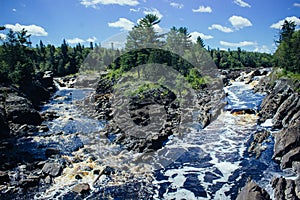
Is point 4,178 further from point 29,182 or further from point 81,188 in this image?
point 81,188

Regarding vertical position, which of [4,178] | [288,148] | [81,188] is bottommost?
[81,188]

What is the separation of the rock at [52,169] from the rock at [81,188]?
3.56 metres

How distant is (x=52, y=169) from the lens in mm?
23859

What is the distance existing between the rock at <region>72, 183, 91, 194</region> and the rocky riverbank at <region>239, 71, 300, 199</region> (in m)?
11.9

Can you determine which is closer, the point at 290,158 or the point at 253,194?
the point at 253,194

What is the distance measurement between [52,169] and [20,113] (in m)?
20.2

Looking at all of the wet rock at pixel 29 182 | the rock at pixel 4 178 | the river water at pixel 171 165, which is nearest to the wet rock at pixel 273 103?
the river water at pixel 171 165

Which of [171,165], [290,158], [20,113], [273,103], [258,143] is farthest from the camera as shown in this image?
[20,113]

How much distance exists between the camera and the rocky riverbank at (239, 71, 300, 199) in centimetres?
1748

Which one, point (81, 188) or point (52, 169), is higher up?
point (52, 169)

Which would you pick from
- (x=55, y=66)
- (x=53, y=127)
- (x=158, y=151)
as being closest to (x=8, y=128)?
(x=53, y=127)

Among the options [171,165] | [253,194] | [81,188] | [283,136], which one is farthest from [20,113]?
[283,136]

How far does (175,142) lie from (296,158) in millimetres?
12936

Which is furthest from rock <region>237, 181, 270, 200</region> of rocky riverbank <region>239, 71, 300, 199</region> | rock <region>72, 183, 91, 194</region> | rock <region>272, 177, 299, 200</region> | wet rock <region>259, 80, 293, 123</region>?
wet rock <region>259, 80, 293, 123</region>
